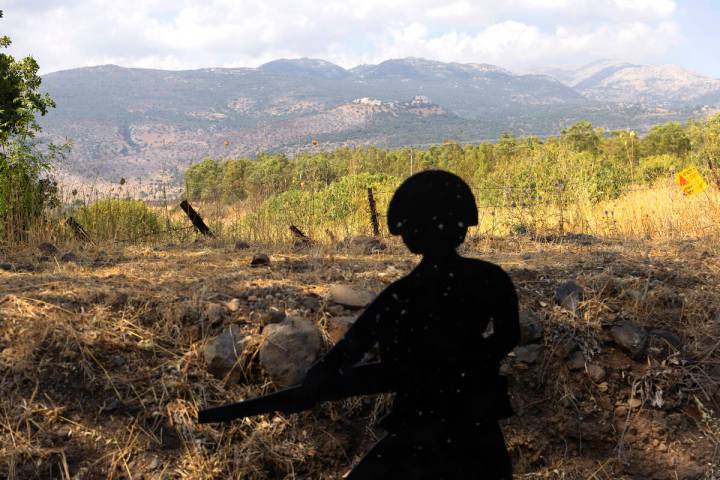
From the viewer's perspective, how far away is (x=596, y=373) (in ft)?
9.95

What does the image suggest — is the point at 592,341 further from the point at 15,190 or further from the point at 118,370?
the point at 15,190

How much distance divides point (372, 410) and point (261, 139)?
177 metres

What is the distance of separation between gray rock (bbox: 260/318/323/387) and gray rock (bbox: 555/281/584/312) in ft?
5.24

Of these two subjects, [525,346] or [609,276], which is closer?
[525,346]

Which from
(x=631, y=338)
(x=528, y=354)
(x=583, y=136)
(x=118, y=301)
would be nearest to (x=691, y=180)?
(x=631, y=338)

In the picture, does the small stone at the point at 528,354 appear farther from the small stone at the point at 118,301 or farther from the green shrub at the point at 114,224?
the green shrub at the point at 114,224

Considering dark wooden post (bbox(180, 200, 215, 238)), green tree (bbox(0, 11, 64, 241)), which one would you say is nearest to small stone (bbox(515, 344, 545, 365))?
dark wooden post (bbox(180, 200, 215, 238))

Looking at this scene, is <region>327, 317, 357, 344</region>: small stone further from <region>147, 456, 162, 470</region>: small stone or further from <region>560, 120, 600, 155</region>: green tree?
<region>560, 120, 600, 155</region>: green tree

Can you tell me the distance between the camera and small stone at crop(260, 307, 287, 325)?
3035 mm

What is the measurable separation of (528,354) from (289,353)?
4.41 feet

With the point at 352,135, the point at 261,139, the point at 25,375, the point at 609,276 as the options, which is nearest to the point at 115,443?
the point at 25,375

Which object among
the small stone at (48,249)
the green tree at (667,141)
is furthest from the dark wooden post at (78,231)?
the green tree at (667,141)

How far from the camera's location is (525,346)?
3102 mm

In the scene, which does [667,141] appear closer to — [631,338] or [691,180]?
[691,180]
